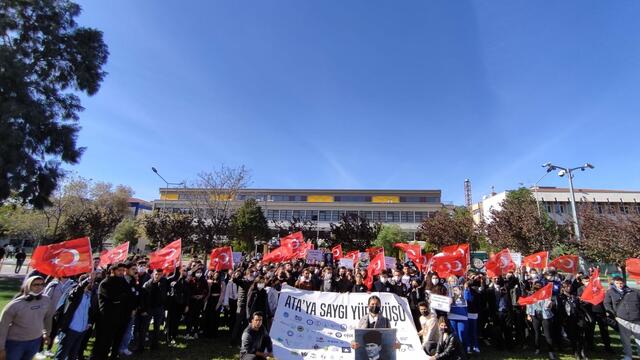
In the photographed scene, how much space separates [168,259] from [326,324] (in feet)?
17.7

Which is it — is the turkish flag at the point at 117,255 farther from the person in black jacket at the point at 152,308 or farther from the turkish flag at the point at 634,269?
the turkish flag at the point at 634,269

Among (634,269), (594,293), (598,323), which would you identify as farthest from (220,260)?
(634,269)

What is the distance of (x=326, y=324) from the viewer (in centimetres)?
880

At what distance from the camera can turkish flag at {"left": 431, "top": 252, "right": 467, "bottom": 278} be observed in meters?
11.2

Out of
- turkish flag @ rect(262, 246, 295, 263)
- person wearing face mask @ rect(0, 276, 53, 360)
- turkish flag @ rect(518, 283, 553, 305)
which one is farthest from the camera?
turkish flag @ rect(262, 246, 295, 263)

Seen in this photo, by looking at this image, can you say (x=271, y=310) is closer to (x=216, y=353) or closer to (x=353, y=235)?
(x=216, y=353)

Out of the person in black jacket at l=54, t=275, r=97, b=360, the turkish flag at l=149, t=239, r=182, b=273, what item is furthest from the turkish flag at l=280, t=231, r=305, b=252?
the person in black jacket at l=54, t=275, r=97, b=360

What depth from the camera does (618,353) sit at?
10.1 meters

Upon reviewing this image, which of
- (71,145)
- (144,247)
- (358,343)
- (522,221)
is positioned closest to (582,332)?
(358,343)

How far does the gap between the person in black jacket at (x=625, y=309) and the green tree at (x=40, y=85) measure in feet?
83.8

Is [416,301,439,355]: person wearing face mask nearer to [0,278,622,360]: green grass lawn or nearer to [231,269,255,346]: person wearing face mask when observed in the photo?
[0,278,622,360]: green grass lawn

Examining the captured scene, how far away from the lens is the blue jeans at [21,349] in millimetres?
5340

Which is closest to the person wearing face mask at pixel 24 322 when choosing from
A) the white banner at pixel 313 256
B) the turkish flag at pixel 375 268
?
the turkish flag at pixel 375 268

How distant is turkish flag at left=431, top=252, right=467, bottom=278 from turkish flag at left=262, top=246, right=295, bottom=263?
7.31 m
